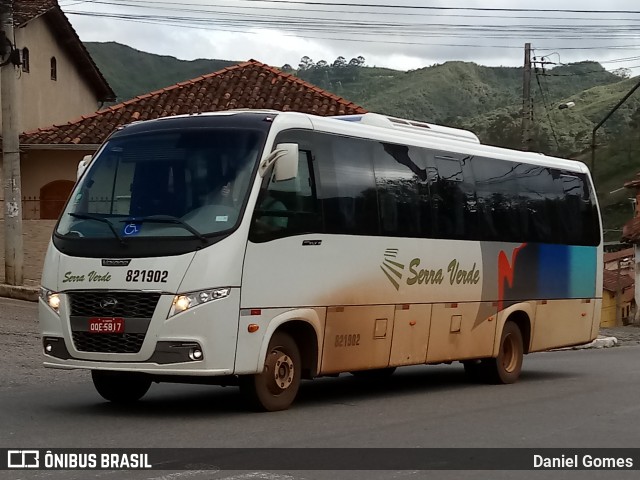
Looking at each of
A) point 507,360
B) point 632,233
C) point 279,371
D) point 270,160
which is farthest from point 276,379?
point 632,233

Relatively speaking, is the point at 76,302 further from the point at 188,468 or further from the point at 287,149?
the point at 188,468

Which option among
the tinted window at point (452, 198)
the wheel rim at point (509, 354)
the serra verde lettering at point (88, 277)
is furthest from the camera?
the wheel rim at point (509, 354)

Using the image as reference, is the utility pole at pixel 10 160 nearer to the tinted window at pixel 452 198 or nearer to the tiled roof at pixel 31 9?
the tiled roof at pixel 31 9

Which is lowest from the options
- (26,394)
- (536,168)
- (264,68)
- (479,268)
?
(26,394)

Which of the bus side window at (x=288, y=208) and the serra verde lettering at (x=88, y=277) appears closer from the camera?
the serra verde lettering at (x=88, y=277)

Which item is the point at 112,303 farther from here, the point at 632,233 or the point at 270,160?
the point at 632,233

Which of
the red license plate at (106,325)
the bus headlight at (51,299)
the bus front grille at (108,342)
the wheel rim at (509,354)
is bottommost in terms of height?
the wheel rim at (509,354)

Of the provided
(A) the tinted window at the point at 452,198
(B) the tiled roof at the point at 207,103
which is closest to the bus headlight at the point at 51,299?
(A) the tinted window at the point at 452,198

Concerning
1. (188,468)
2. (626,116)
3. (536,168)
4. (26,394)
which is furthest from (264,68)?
(626,116)

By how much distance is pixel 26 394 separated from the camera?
13.6 m

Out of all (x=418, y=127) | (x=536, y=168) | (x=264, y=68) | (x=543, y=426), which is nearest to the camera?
(x=543, y=426)

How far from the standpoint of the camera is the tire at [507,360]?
16453 mm

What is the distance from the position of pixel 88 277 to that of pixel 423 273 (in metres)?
4.45

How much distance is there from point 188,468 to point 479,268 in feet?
25.5
